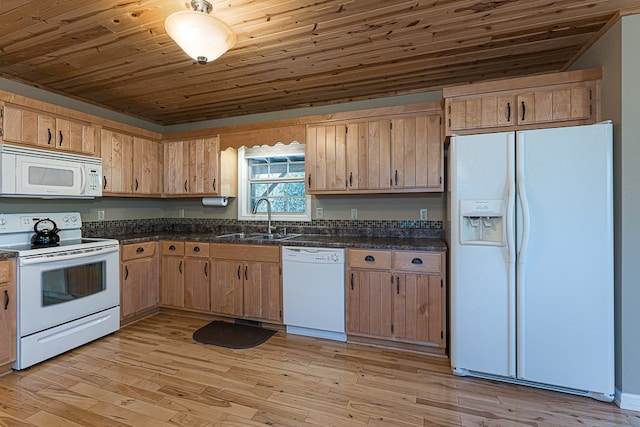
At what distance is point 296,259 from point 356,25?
1954mm

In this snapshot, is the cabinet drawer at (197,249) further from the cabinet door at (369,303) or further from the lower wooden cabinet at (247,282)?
the cabinet door at (369,303)

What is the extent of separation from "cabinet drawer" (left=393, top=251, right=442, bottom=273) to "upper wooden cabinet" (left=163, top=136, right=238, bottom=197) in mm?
2230

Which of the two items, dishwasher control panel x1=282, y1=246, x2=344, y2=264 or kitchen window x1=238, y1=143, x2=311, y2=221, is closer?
dishwasher control panel x1=282, y1=246, x2=344, y2=264

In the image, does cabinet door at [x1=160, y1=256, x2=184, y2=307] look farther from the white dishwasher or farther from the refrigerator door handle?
the refrigerator door handle

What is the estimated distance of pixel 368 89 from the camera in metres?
3.16

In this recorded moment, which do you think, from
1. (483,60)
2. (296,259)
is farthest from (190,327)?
(483,60)

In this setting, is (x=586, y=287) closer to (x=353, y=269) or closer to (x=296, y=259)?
(x=353, y=269)

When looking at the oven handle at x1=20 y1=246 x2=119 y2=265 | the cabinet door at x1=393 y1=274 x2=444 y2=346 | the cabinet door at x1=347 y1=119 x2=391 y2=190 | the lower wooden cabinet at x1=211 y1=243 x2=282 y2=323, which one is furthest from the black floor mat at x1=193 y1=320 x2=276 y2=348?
the cabinet door at x1=347 y1=119 x2=391 y2=190

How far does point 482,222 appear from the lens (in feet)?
7.35

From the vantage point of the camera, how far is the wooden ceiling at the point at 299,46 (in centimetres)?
187

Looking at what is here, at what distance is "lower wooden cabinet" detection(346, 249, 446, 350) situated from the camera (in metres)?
2.56
